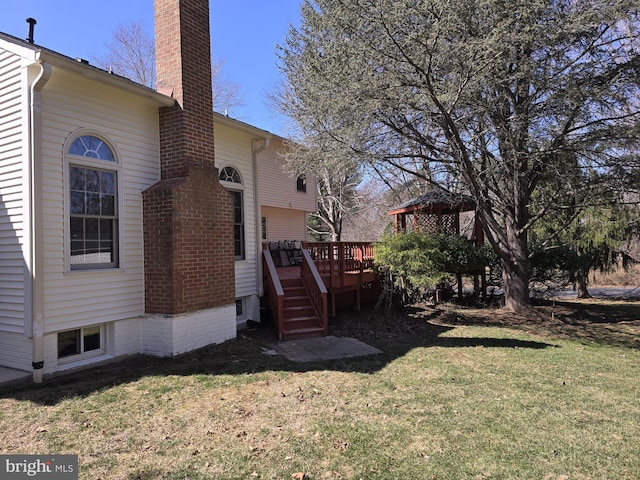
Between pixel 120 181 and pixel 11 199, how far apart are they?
1405 millimetres

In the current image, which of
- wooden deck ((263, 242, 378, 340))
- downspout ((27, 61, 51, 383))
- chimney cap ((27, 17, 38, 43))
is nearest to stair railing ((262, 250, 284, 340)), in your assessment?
wooden deck ((263, 242, 378, 340))

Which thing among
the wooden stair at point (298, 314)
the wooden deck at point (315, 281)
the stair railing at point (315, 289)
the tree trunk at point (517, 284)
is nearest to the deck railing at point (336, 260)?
the wooden deck at point (315, 281)

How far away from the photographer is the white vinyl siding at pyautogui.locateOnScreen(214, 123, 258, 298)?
8273mm

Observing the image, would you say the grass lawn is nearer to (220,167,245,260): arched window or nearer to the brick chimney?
the brick chimney

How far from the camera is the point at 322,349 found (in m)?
6.93

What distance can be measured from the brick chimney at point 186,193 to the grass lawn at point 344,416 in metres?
1.14

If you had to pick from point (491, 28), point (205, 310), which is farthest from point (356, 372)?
point (491, 28)

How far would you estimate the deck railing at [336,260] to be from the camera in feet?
32.2

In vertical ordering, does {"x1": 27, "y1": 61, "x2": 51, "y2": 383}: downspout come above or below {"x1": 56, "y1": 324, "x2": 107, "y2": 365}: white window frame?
above

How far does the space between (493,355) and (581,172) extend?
16.4 feet

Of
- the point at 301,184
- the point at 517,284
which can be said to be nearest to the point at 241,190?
the point at 301,184

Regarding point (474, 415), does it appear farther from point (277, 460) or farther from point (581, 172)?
point (581, 172)

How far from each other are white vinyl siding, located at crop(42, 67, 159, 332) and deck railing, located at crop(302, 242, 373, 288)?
161 inches

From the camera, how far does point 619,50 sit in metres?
7.82
